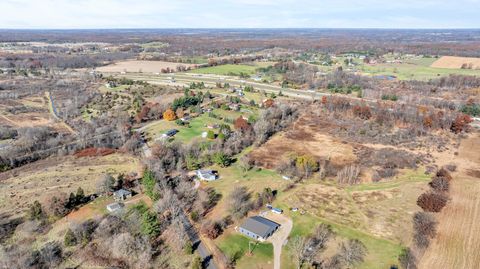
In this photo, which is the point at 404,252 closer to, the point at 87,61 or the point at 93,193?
the point at 93,193

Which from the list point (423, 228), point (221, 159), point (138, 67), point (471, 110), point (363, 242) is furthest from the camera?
point (138, 67)

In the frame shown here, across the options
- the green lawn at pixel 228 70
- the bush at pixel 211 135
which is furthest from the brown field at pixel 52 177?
the green lawn at pixel 228 70

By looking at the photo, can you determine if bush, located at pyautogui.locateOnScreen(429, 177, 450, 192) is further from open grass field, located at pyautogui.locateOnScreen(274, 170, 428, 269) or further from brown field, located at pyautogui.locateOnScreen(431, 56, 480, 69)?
brown field, located at pyautogui.locateOnScreen(431, 56, 480, 69)

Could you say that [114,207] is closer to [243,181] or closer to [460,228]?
[243,181]

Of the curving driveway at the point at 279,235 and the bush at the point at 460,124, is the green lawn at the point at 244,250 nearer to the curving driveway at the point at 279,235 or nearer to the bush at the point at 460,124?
the curving driveway at the point at 279,235

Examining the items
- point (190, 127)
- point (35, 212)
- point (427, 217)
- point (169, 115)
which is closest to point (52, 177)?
point (35, 212)

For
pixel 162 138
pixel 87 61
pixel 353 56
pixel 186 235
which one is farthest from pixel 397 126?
pixel 87 61

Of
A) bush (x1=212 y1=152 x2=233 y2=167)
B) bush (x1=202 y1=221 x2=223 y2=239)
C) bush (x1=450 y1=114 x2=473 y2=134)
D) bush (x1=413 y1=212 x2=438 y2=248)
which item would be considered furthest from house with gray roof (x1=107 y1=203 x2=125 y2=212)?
bush (x1=450 y1=114 x2=473 y2=134)
